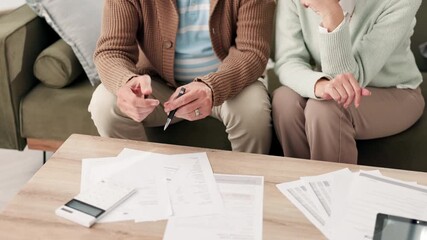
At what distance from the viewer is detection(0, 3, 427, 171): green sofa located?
1.67 m

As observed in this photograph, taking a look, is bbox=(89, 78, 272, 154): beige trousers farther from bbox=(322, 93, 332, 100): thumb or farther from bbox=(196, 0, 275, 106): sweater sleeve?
bbox=(322, 93, 332, 100): thumb

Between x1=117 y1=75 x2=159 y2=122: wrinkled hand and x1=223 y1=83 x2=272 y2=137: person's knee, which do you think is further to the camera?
x1=223 y1=83 x2=272 y2=137: person's knee

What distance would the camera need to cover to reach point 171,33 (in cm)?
157

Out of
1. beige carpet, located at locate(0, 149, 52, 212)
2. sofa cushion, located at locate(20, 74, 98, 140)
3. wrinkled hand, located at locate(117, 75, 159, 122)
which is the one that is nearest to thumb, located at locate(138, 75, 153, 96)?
wrinkled hand, located at locate(117, 75, 159, 122)

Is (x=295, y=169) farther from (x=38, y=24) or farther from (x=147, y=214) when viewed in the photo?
(x=38, y=24)

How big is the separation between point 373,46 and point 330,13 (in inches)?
6.6

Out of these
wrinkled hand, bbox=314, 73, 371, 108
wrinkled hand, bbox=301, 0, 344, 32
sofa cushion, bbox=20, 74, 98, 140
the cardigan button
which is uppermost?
wrinkled hand, bbox=301, 0, 344, 32

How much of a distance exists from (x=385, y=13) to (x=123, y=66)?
736mm

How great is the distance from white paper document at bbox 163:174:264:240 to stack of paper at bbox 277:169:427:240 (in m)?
0.07

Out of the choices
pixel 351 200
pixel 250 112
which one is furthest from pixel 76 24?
pixel 351 200

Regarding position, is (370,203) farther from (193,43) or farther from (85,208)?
(193,43)

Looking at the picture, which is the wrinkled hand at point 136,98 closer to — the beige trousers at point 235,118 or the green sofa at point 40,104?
the beige trousers at point 235,118

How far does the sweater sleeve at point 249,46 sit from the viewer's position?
59.0 inches

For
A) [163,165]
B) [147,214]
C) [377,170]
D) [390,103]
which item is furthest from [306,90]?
[147,214]
